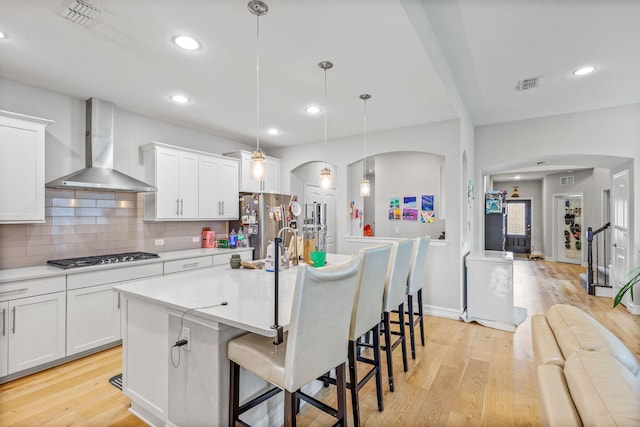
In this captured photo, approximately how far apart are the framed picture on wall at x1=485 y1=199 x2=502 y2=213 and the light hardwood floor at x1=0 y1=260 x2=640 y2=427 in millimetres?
3480

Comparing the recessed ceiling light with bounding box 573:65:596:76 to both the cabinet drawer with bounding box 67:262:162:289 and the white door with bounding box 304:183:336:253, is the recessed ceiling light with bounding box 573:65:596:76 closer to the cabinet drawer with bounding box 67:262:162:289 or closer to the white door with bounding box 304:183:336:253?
the white door with bounding box 304:183:336:253

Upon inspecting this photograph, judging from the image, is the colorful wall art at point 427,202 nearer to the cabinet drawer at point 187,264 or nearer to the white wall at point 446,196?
the white wall at point 446,196

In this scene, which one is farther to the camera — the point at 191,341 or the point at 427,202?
the point at 427,202

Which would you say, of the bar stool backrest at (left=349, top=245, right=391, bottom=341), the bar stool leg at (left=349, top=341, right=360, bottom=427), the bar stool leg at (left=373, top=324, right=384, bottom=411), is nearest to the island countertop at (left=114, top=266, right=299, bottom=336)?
the bar stool backrest at (left=349, top=245, right=391, bottom=341)

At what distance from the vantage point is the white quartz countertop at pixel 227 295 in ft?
4.86

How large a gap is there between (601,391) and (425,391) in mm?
1885

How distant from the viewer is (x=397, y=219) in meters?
5.77

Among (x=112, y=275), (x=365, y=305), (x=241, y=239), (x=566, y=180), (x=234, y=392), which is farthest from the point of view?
(x=566, y=180)

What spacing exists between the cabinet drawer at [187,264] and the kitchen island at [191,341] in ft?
4.87

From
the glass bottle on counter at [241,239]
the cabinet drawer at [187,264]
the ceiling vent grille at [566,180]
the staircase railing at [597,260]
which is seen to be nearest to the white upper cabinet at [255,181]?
the glass bottle on counter at [241,239]

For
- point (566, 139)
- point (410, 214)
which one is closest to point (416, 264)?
point (410, 214)

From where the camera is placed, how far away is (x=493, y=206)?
6852mm

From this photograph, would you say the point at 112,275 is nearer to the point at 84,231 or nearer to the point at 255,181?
the point at 84,231

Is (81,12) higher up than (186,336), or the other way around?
(81,12)
